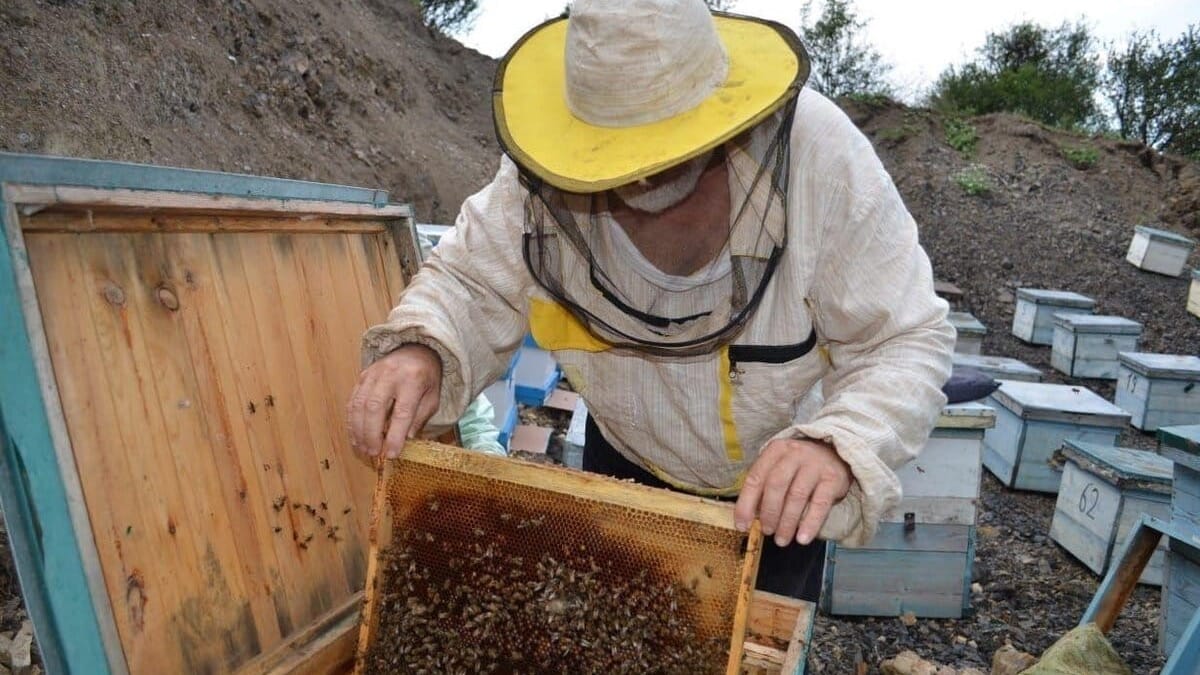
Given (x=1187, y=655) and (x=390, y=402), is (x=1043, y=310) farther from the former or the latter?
(x=390, y=402)

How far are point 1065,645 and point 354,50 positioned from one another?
417 inches

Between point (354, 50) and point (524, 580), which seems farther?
point (354, 50)

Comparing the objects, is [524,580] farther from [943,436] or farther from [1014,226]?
[1014,226]

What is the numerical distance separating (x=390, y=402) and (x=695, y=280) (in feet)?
2.61

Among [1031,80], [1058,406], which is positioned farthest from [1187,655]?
[1031,80]

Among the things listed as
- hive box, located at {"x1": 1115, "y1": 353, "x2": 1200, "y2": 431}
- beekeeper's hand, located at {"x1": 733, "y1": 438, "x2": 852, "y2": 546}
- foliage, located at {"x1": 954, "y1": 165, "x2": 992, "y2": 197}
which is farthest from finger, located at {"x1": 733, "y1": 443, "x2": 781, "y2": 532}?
foliage, located at {"x1": 954, "y1": 165, "x2": 992, "y2": 197}

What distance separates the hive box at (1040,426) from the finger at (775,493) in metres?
5.14

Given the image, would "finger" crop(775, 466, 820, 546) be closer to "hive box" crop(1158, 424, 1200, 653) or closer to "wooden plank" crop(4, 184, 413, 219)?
"wooden plank" crop(4, 184, 413, 219)

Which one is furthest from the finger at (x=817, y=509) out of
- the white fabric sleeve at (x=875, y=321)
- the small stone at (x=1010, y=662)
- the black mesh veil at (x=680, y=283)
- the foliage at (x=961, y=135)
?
the foliage at (x=961, y=135)

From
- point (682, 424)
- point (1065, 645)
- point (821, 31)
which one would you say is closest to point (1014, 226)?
point (821, 31)

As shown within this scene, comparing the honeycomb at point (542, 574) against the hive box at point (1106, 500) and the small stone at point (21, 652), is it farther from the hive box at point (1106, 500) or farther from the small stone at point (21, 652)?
the hive box at point (1106, 500)

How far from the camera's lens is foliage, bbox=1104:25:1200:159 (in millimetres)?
17922

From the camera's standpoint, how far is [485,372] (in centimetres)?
217

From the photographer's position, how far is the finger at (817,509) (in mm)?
1498
